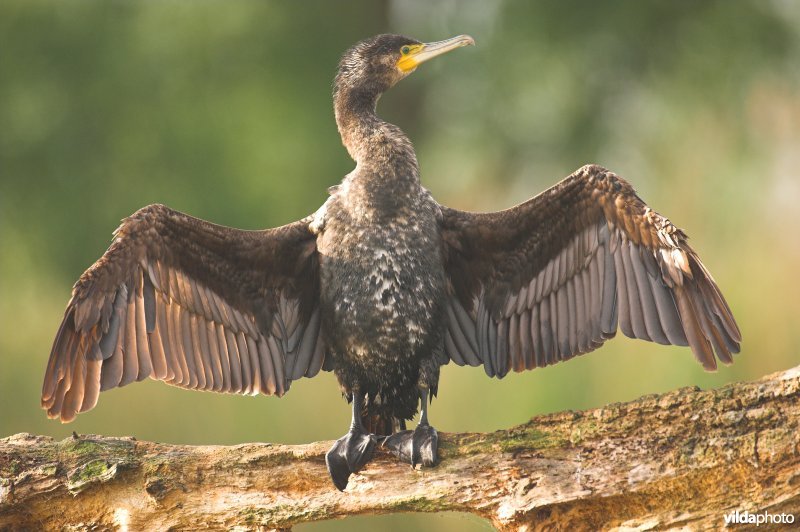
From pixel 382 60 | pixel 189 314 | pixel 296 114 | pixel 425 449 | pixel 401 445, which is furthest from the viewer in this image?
pixel 296 114

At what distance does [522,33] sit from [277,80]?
10.7 feet

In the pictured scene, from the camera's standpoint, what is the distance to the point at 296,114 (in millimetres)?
15938

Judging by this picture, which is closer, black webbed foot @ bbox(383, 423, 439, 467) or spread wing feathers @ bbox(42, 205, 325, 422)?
black webbed foot @ bbox(383, 423, 439, 467)

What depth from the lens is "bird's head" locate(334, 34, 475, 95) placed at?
7359 mm

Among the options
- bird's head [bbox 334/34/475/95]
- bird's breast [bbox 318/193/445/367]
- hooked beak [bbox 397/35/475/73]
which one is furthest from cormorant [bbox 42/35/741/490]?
hooked beak [bbox 397/35/475/73]

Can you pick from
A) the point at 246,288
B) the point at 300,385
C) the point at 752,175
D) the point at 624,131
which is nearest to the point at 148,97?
the point at 300,385

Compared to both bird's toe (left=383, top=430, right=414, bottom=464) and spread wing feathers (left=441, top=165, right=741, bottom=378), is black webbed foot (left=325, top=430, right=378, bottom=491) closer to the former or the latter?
bird's toe (left=383, top=430, right=414, bottom=464)

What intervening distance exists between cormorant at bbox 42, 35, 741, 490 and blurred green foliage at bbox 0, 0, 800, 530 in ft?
20.5

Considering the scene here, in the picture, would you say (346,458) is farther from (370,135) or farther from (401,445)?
(370,135)

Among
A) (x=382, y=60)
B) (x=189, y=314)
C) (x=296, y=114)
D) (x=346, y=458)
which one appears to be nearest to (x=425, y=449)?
(x=346, y=458)

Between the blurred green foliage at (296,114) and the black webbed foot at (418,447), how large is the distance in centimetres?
714

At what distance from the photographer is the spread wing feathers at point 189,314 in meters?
6.23

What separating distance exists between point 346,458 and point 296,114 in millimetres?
10462

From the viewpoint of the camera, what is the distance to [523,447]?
571 cm
